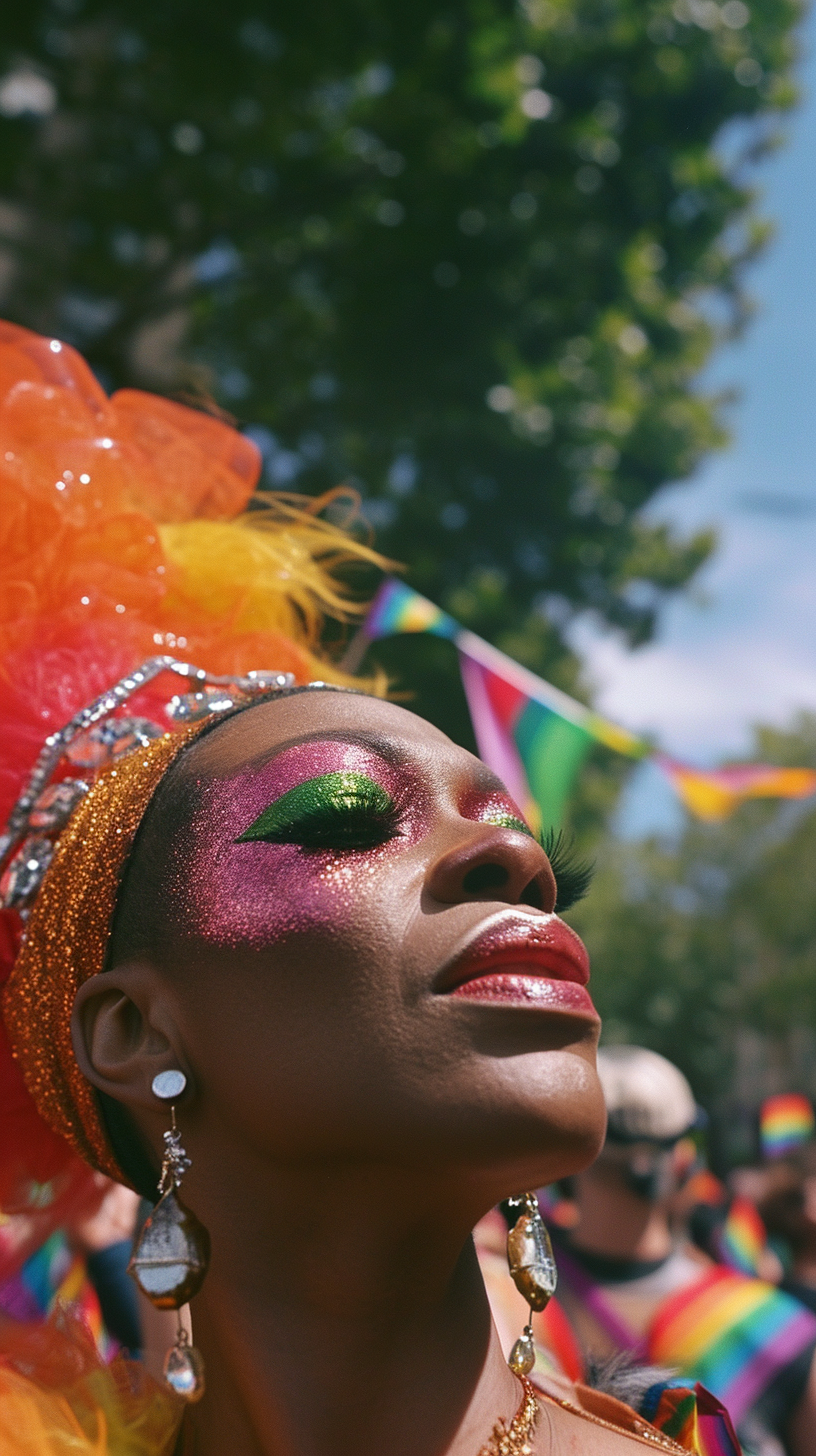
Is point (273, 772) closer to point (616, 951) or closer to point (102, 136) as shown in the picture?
point (102, 136)

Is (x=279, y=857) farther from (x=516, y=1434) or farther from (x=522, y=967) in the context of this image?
(x=516, y=1434)

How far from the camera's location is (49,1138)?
79.9 inches

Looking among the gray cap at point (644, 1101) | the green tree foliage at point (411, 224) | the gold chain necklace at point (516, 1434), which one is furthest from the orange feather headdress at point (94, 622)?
the green tree foliage at point (411, 224)

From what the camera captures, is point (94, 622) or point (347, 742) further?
point (94, 622)

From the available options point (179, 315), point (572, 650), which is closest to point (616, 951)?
point (572, 650)

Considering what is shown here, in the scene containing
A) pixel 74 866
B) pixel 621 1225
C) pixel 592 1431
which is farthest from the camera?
pixel 621 1225

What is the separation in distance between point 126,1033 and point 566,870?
0.64 metres

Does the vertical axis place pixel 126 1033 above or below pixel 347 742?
below

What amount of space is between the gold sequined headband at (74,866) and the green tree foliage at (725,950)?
25.5 meters

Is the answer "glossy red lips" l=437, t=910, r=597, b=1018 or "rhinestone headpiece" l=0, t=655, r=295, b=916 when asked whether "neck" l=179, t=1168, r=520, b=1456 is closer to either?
"glossy red lips" l=437, t=910, r=597, b=1018

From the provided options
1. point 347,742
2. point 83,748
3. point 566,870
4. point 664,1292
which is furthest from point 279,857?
point 664,1292

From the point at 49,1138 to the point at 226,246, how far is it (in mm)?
6388

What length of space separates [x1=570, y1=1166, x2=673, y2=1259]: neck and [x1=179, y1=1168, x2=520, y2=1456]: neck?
231cm

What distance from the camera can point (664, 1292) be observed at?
360 centimetres
